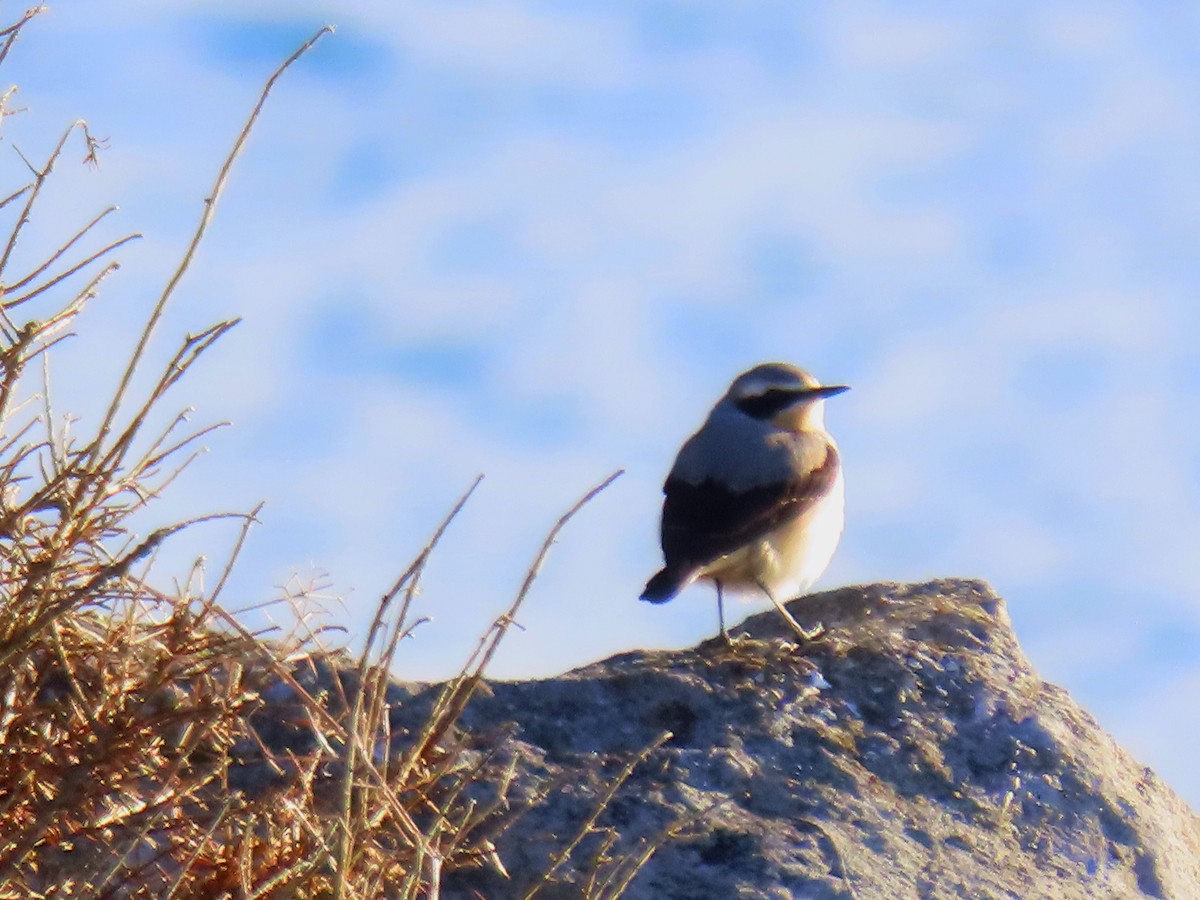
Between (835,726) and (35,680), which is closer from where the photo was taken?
(35,680)

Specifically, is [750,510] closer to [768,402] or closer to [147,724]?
[768,402]

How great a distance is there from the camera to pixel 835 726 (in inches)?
192

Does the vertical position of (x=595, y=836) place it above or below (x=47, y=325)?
below

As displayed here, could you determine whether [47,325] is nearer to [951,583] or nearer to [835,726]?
[835,726]

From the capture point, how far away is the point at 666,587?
7.02 m

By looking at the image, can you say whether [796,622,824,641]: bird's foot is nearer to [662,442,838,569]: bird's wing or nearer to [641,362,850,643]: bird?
[641,362,850,643]: bird

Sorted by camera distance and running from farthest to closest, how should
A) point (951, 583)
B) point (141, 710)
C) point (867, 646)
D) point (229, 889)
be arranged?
point (951, 583)
point (867, 646)
point (141, 710)
point (229, 889)

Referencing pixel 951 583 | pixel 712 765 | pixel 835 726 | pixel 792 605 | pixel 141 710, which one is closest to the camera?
pixel 141 710

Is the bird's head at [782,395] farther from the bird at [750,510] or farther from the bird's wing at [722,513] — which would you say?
the bird's wing at [722,513]

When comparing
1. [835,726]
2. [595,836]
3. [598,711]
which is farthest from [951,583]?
[595,836]

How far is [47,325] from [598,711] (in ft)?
6.33

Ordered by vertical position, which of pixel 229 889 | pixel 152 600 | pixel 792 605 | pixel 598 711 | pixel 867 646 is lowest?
pixel 229 889

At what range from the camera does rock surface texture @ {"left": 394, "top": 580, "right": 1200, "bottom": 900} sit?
418 cm

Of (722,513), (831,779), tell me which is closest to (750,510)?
(722,513)
